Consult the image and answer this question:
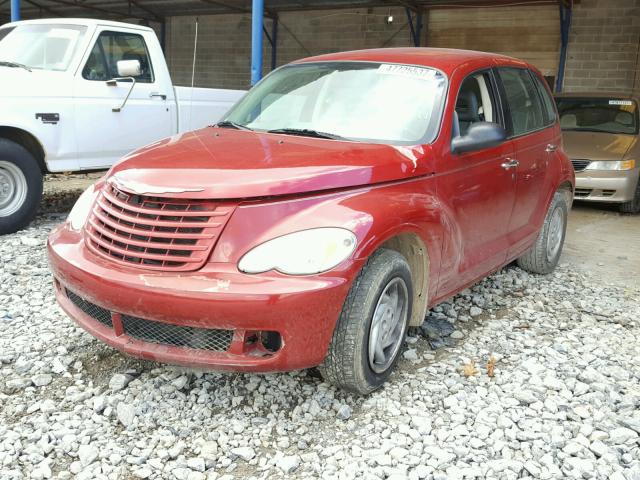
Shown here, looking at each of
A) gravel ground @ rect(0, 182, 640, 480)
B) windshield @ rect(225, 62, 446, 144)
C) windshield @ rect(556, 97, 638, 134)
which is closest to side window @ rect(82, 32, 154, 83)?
windshield @ rect(225, 62, 446, 144)

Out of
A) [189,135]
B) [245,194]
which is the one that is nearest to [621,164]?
[189,135]

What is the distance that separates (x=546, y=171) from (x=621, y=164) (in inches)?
161

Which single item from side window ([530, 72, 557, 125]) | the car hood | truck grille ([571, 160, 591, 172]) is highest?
side window ([530, 72, 557, 125])

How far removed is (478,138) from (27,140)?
14.7 feet

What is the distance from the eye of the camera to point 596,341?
13.2ft

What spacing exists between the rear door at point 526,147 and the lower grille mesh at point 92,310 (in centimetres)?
277

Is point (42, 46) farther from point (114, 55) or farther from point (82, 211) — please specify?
point (82, 211)

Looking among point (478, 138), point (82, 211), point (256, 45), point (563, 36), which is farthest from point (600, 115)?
point (82, 211)

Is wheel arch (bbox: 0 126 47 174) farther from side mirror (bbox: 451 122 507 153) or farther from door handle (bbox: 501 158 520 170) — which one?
door handle (bbox: 501 158 520 170)

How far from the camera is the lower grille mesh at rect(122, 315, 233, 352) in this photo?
8.93 feet

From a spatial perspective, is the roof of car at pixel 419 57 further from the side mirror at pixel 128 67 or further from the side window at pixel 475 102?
the side mirror at pixel 128 67

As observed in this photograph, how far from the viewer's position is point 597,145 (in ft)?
28.1

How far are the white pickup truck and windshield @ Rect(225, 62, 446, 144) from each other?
8.42ft

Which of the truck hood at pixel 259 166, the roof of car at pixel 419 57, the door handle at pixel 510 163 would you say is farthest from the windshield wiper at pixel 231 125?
the door handle at pixel 510 163
